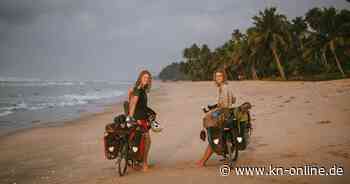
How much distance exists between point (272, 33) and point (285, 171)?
134ft

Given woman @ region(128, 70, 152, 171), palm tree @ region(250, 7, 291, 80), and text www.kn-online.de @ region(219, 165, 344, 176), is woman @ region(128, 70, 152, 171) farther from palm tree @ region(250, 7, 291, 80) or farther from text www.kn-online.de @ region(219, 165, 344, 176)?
palm tree @ region(250, 7, 291, 80)

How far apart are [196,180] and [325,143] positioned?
3393 mm

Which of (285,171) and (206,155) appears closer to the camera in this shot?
(285,171)

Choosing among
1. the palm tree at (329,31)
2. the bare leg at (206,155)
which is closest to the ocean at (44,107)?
the bare leg at (206,155)

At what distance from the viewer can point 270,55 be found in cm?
4797

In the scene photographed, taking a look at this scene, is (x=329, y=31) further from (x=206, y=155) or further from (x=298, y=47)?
(x=206, y=155)

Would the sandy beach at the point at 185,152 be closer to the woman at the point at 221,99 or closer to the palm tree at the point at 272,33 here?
the woman at the point at 221,99

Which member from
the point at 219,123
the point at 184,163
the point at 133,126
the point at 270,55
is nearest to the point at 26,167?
the point at 133,126

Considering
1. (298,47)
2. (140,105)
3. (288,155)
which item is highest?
(298,47)

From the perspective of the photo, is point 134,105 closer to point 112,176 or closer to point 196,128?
point 112,176

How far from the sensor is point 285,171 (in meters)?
4.45

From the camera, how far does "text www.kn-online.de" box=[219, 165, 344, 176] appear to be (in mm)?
4234

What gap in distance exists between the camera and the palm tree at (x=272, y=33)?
41844 millimetres

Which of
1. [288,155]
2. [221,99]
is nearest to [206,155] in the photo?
[221,99]
